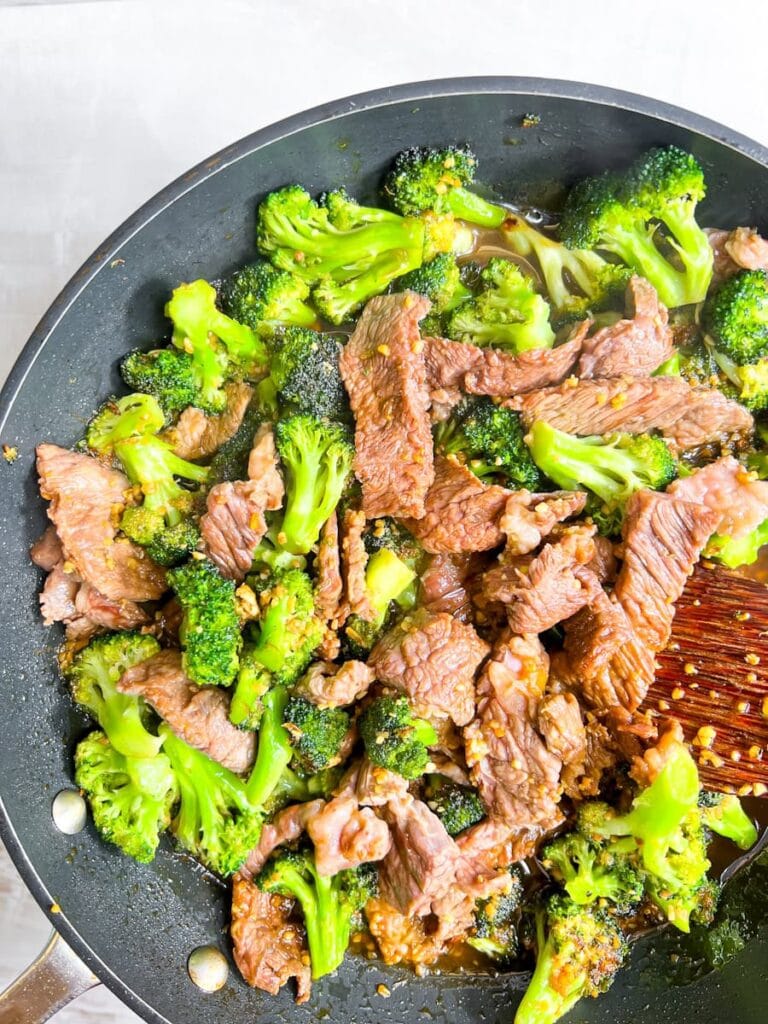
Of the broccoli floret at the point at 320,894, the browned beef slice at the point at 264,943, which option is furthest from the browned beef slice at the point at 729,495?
the browned beef slice at the point at 264,943

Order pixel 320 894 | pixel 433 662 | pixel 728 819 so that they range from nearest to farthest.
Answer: pixel 433 662 → pixel 320 894 → pixel 728 819

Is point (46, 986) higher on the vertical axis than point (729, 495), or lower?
lower

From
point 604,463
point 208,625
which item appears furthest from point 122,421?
point 604,463

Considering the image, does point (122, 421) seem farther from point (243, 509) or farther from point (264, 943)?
point (264, 943)

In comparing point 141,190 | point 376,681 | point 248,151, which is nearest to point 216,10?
point 141,190

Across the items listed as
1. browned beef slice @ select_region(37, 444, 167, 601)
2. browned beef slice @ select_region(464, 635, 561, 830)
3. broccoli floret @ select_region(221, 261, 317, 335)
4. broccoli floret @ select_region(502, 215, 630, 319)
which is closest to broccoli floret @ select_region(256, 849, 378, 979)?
browned beef slice @ select_region(464, 635, 561, 830)

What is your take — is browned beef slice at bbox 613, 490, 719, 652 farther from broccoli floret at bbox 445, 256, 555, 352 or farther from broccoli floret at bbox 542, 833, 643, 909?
broccoli floret at bbox 542, 833, 643, 909
